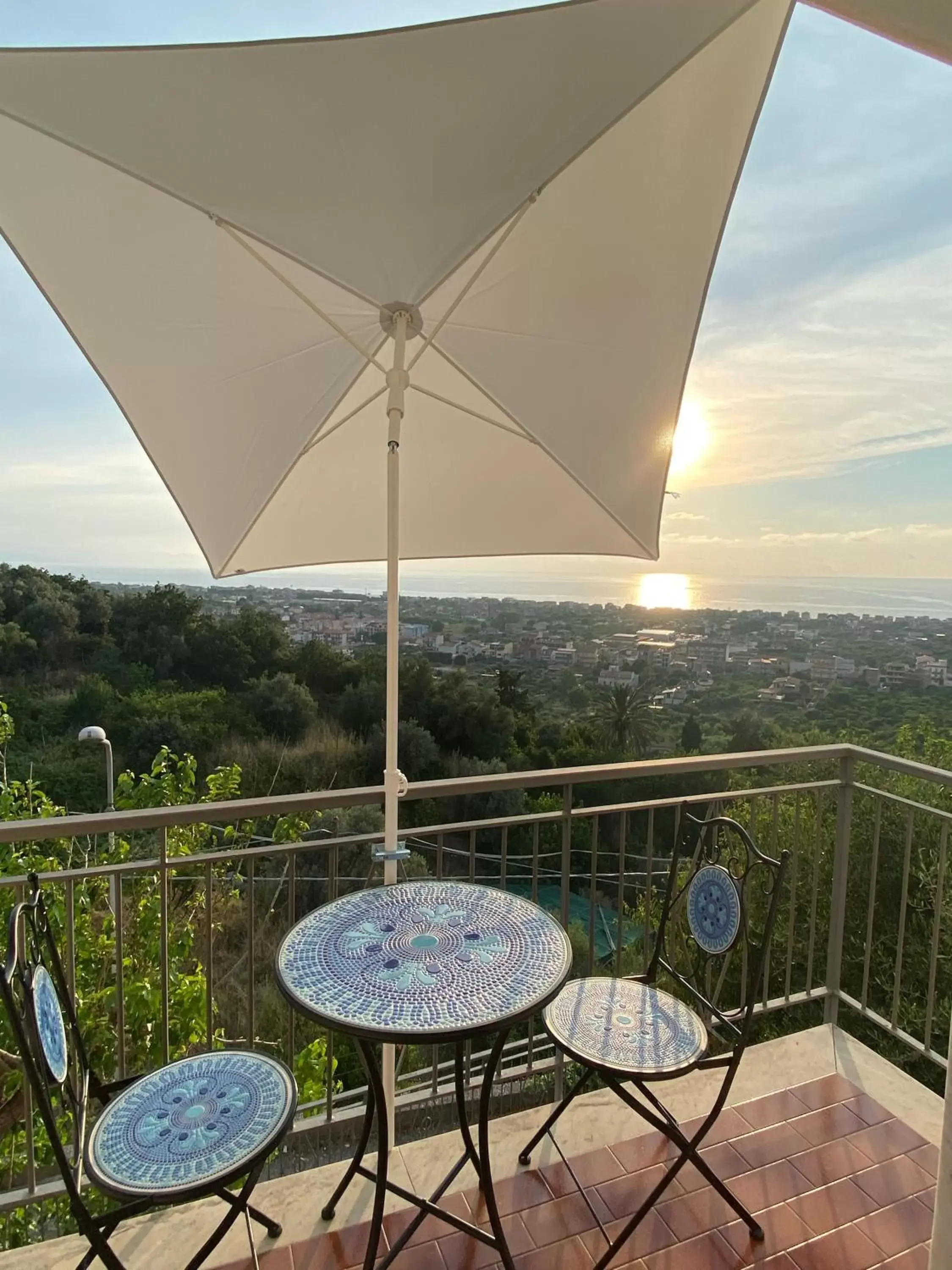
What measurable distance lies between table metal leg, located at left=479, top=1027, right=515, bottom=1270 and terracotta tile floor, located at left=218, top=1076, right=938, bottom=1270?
→ 0.16 meters

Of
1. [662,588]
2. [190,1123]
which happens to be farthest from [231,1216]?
[662,588]

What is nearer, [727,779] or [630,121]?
[630,121]

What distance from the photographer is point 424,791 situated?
2.20 metres


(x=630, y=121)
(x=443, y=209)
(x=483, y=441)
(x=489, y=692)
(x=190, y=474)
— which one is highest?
(x=630, y=121)

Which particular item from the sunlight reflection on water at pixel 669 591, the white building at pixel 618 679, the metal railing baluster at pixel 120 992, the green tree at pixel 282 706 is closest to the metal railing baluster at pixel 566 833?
the metal railing baluster at pixel 120 992

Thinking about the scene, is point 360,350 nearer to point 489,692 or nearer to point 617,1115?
point 617,1115

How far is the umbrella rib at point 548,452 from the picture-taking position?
2.13 metres

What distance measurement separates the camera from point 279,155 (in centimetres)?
139

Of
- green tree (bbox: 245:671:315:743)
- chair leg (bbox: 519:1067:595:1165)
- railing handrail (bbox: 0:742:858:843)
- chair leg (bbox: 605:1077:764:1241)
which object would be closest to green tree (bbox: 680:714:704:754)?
green tree (bbox: 245:671:315:743)

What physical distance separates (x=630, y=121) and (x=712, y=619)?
34.1ft

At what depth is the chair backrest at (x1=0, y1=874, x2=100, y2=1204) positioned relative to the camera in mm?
1298

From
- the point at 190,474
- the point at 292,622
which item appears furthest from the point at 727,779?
the point at 292,622

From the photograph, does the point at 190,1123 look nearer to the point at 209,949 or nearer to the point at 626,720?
the point at 209,949

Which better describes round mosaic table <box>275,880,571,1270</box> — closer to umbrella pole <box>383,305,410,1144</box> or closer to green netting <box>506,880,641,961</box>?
umbrella pole <box>383,305,410,1144</box>
